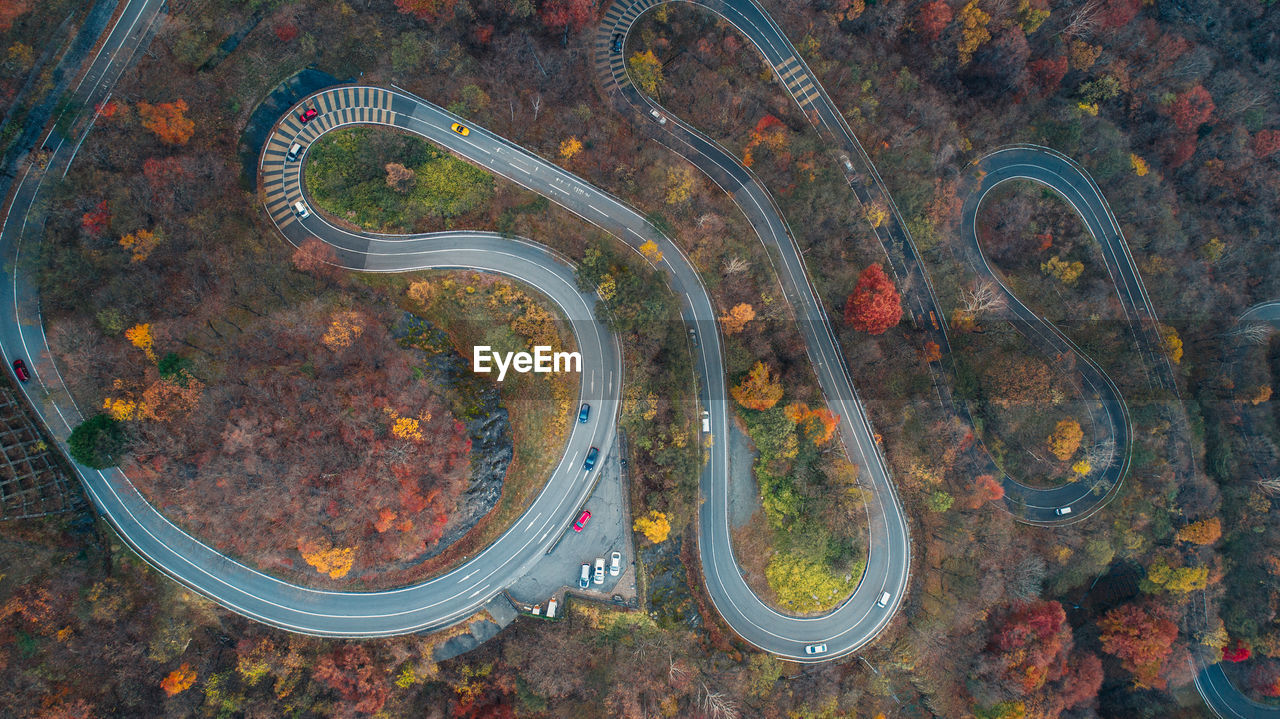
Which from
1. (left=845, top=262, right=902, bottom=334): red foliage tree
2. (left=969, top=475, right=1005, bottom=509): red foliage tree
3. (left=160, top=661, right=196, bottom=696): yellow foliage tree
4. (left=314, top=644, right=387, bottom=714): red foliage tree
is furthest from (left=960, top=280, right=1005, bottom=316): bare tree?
(left=160, top=661, right=196, bottom=696): yellow foliage tree

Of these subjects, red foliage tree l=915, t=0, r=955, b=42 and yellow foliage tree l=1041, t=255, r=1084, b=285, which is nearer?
red foliage tree l=915, t=0, r=955, b=42

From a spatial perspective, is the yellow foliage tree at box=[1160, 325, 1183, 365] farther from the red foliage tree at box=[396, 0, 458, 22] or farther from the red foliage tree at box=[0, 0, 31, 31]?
the red foliage tree at box=[0, 0, 31, 31]

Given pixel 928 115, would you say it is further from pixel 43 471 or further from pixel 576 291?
pixel 43 471

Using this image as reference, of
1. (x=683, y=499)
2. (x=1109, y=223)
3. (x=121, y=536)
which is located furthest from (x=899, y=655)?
(x=121, y=536)

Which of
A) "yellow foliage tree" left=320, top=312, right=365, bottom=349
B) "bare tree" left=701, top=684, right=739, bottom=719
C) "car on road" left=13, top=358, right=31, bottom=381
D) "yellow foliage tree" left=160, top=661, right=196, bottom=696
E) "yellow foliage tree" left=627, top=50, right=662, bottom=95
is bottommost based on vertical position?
"yellow foliage tree" left=160, top=661, right=196, bottom=696

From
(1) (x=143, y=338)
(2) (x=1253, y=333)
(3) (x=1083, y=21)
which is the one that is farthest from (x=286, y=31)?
(2) (x=1253, y=333)
